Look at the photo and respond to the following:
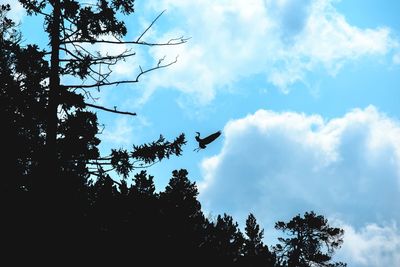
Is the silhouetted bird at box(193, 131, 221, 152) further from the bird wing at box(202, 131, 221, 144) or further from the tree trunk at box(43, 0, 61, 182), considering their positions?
the tree trunk at box(43, 0, 61, 182)

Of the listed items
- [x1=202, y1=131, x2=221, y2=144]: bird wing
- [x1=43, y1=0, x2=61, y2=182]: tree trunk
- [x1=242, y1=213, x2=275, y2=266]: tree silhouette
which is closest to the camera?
[x1=43, y1=0, x2=61, y2=182]: tree trunk

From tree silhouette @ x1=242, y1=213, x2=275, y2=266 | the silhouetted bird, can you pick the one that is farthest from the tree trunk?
tree silhouette @ x1=242, y1=213, x2=275, y2=266

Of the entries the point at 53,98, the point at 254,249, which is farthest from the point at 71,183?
the point at 254,249

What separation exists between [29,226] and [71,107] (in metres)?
2.57

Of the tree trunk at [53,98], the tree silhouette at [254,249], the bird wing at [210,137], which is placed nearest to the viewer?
the tree trunk at [53,98]

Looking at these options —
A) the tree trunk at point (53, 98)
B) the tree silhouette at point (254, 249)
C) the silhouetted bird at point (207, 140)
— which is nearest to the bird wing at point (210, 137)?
the silhouetted bird at point (207, 140)

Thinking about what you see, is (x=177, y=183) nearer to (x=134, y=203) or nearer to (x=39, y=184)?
(x=134, y=203)

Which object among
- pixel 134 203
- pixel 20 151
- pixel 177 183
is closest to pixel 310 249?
pixel 177 183

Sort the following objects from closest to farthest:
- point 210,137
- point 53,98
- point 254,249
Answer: point 53,98
point 210,137
point 254,249

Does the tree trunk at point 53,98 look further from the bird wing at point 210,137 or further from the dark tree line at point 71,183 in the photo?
the bird wing at point 210,137

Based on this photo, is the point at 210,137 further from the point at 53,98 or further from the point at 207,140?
the point at 53,98

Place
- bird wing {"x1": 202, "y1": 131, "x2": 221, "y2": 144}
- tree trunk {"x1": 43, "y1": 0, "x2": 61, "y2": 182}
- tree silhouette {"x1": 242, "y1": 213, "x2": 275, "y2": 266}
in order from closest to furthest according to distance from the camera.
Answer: tree trunk {"x1": 43, "y1": 0, "x2": 61, "y2": 182}, bird wing {"x1": 202, "y1": 131, "x2": 221, "y2": 144}, tree silhouette {"x1": 242, "y1": 213, "x2": 275, "y2": 266}

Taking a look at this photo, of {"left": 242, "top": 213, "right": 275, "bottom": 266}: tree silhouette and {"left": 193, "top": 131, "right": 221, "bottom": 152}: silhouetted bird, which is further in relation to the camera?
{"left": 242, "top": 213, "right": 275, "bottom": 266}: tree silhouette

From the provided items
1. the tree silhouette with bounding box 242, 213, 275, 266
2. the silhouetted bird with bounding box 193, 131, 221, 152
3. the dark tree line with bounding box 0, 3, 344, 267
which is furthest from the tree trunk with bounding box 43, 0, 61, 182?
the tree silhouette with bounding box 242, 213, 275, 266
